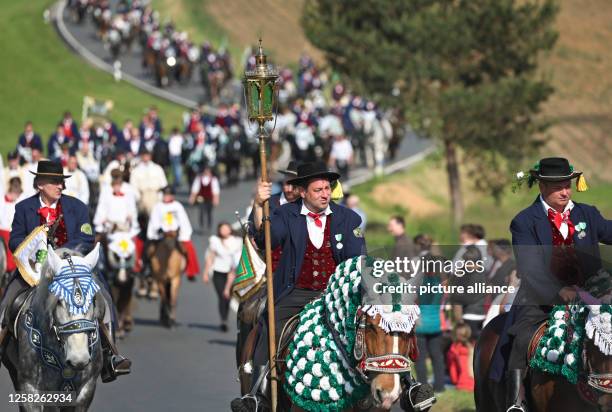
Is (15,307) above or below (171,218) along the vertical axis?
below

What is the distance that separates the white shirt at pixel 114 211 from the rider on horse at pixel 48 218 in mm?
9704

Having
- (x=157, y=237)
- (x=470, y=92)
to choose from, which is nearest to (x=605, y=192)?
(x=470, y=92)

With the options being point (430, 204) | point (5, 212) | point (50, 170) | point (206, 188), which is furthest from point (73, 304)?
point (430, 204)

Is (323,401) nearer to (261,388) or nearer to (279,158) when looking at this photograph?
(261,388)

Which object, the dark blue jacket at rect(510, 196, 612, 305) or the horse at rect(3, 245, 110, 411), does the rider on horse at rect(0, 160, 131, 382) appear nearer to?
the horse at rect(3, 245, 110, 411)

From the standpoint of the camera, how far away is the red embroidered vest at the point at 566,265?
11.4 m

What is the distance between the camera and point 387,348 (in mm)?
9789

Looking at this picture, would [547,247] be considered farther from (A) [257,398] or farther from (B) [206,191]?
(B) [206,191]

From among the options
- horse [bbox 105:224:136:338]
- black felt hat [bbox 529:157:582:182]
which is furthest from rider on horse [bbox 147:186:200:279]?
black felt hat [bbox 529:157:582:182]

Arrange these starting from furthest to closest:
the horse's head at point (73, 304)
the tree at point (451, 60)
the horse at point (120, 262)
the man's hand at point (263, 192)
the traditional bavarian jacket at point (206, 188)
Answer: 1. the tree at point (451, 60)
2. the traditional bavarian jacket at point (206, 188)
3. the horse at point (120, 262)
4. the horse's head at point (73, 304)
5. the man's hand at point (263, 192)

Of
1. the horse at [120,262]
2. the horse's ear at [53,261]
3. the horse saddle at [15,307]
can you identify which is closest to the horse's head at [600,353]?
the horse's ear at [53,261]

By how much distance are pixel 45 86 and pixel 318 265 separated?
186 ft

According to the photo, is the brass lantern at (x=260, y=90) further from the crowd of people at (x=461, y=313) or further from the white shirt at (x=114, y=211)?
the white shirt at (x=114, y=211)

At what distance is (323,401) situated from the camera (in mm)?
10727
